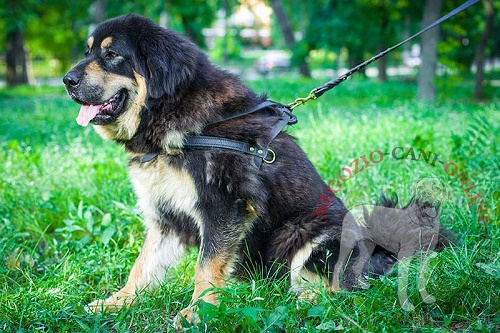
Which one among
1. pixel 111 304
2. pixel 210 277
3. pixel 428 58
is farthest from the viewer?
pixel 428 58

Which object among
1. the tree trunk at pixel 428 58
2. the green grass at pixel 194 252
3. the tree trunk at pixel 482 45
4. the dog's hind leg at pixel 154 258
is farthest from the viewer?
→ the tree trunk at pixel 482 45

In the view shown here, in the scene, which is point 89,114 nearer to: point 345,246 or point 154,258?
point 154,258

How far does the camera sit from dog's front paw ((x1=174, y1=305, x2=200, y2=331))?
3047mm

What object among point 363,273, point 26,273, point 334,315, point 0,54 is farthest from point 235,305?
point 0,54

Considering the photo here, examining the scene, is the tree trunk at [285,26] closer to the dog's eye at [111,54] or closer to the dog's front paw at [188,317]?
the dog's eye at [111,54]

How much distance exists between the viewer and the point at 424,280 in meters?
3.11

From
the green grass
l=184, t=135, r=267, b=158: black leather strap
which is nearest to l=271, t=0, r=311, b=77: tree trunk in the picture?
the green grass

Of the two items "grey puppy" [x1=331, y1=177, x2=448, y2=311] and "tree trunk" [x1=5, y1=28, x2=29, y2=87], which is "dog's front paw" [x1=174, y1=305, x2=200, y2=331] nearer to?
"grey puppy" [x1=331, y1=177, x2=448, y2=311]

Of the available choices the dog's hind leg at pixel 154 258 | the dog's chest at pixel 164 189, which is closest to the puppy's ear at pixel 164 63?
the dog's chest at pixel 164 189

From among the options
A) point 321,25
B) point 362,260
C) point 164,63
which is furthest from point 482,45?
point 164,63

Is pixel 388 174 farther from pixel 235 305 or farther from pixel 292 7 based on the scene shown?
pixel 292 7

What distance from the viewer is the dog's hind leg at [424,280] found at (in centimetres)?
301

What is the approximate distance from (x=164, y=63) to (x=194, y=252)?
1450 mm

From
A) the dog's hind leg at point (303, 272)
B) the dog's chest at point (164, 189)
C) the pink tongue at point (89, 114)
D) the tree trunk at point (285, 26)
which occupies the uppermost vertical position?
the tree trunk at point (285, 26)
